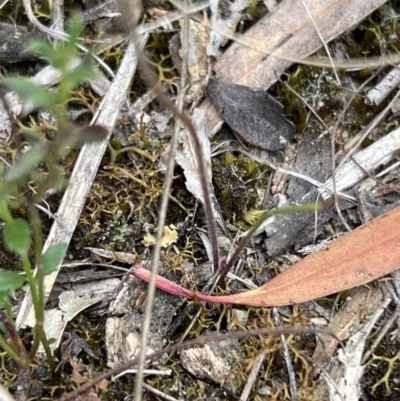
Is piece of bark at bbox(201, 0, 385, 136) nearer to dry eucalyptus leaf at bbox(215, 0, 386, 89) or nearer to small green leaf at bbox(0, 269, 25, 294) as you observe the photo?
dry eucalyptus leaf at bbox(215, 0, 386, 89)

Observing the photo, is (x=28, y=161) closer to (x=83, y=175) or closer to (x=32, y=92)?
(x=32, y=92)

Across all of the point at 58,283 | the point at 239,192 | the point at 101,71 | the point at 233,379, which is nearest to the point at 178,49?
the point at 101,71

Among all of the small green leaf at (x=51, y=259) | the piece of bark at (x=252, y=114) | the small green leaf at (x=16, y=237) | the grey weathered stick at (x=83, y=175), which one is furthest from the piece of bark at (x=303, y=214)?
the small green leaf at (x=16, y=237)

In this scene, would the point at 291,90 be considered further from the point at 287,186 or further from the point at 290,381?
the point at 290,381

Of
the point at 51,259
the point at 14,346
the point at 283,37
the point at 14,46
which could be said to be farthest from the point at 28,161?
the point at 283,37

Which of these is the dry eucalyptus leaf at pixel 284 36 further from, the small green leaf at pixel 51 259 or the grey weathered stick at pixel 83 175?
the small green leaf at pixel 51 259

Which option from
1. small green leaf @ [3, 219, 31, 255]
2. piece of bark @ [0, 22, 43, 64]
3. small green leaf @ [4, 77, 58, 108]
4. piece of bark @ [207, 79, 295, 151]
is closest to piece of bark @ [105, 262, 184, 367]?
small green leaf @ [3, 219, 31, 255]
